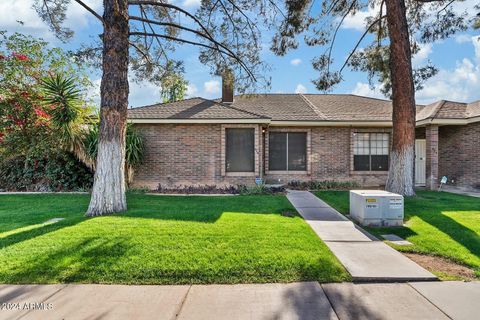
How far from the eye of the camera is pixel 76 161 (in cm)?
1209

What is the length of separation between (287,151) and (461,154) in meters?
7.73

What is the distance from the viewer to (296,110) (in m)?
14.3

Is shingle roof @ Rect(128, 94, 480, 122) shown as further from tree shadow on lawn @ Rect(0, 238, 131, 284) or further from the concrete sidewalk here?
the concrete sidewalk

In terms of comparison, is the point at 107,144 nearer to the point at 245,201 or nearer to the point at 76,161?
the point at 245,201

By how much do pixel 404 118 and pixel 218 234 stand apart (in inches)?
307

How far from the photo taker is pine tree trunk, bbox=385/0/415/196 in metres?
9.72

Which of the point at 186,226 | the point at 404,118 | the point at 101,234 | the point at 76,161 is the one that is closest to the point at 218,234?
the point at 186,226

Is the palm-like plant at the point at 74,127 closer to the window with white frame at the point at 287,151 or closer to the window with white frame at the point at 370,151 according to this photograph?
the window with white frame at the point at 287,151

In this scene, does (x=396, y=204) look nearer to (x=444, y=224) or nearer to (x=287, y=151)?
(x=444, y=224)

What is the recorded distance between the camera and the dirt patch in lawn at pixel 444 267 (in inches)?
161

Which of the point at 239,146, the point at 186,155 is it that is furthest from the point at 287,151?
the point at 186,155

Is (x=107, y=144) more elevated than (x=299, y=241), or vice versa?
(x=107, y=144)

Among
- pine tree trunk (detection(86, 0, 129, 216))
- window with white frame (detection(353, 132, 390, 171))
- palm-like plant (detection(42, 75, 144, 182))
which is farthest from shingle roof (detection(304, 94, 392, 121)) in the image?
pine tree trunk (detection(86, 0, 129, 216))

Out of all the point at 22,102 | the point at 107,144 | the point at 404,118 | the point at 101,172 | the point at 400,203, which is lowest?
the point at 400,203
